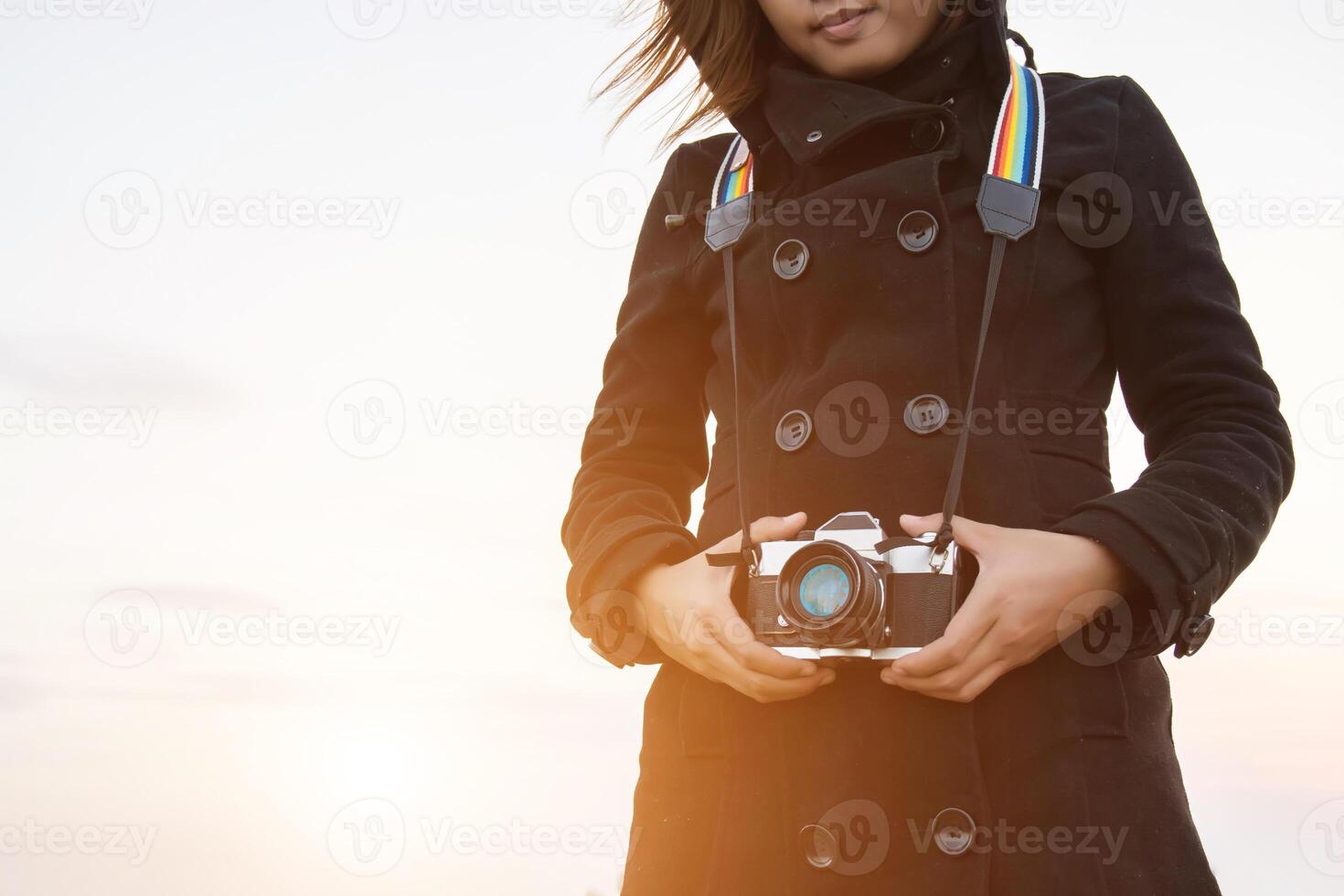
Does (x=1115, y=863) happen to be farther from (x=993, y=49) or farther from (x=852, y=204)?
(x=993, y=49)

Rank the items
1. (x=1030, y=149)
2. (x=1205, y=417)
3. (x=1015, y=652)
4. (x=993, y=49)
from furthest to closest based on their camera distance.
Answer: (x=993, y=49) < (x=1030, y=149) < (x=1205, y=417) < (x=1015, y=652)

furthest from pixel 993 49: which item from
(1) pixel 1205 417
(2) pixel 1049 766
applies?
(2) pixel 1049 766

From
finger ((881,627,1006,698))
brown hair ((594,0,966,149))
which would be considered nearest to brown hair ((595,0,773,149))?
brown hair ((594,0,966,149))

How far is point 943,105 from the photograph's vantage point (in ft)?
7.22

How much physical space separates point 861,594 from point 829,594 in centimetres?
5

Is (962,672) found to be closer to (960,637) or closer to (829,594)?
(960,637)

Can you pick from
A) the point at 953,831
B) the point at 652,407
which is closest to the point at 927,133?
the point at 652,407

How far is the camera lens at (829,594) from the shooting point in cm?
180

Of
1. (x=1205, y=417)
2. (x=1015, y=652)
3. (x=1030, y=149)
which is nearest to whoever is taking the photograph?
(x=1015, y=652)

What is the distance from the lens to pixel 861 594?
179 cm

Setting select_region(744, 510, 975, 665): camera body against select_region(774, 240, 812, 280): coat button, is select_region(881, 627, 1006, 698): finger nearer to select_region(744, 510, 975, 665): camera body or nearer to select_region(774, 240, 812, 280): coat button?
select_region(744, 510, 975, 665): camera body

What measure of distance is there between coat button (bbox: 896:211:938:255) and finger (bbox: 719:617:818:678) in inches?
25.3

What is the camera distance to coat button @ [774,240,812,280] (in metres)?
2.16

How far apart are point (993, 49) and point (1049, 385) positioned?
601mm
